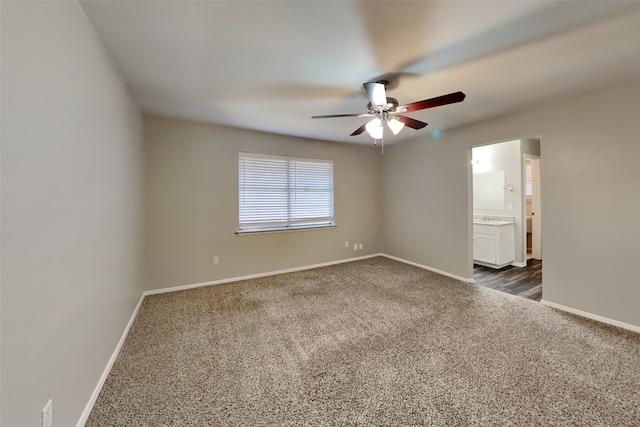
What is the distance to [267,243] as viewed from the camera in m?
4.18

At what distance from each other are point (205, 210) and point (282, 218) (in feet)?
4.03

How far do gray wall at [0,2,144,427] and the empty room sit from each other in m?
0.01

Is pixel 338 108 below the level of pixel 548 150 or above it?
above

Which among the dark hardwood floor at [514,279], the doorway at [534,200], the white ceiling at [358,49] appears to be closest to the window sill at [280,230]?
the white ceiling at [358,49]

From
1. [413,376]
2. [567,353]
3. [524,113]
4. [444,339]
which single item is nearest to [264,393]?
[413,376]

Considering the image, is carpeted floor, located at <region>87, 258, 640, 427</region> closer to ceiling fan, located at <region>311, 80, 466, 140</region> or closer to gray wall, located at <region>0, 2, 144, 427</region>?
gray wall, located at <region>0, 2, 144, 427</region>

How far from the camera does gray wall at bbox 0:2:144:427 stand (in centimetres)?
94

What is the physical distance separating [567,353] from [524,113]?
263 centimetres

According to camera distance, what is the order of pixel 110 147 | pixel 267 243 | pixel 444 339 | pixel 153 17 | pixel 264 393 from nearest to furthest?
1. pixel 153 17
2. pixel 264 393
3. pixel 110 147
4. pixel 444 339
5. pixel 267 243

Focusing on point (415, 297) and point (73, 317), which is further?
point (415, 297)

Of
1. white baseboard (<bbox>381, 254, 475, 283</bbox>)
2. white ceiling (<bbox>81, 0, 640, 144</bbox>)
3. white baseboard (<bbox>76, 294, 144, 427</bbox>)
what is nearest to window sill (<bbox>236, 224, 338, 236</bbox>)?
white baseboard (<bbox>381, 254, 475, 283</bbox>)

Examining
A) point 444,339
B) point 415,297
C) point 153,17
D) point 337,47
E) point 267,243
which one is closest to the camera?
point 153,17

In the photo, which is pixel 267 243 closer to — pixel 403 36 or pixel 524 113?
pixel 403 36

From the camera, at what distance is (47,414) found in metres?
→ 1.12
